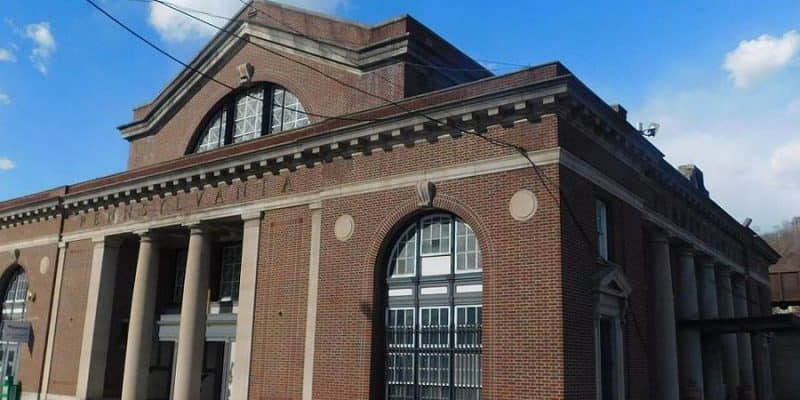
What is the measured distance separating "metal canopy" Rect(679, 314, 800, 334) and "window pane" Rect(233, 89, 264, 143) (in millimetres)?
15347

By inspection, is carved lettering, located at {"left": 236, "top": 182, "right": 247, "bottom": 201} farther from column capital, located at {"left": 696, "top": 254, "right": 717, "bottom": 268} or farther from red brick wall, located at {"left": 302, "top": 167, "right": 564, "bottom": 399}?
column capital, located at {"left": 696, "top": 254, "right": 717, "bottom": 268}

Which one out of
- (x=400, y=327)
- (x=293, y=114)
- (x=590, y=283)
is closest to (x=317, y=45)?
(x=293, y=114)

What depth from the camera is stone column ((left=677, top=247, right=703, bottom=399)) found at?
21922 mm

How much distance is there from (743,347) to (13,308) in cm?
3005

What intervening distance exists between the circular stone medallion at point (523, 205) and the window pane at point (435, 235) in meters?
1.94

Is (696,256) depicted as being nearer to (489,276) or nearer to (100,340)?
(489,276)

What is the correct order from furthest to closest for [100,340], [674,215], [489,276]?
1. [100,340]
2. [674,215]
3. [489,276]

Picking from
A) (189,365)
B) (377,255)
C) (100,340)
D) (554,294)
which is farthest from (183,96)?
(554,294)

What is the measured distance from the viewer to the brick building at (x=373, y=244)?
15141 millimetres

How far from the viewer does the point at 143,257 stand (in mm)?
23281

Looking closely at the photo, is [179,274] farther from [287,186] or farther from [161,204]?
[287,186]

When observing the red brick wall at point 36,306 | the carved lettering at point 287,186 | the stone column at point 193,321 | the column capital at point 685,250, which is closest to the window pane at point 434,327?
the carved lettering at point 287,186

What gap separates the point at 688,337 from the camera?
73.9 feet

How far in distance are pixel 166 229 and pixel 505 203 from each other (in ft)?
40.7
